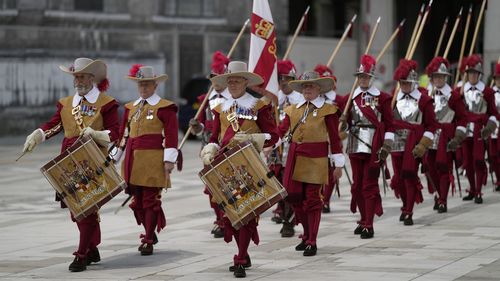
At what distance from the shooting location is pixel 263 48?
1438 centimetres

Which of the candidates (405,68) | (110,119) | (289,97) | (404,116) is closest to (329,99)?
(289,97)

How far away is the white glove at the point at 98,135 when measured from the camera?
469 inches

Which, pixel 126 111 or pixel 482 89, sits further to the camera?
pixel 482 89

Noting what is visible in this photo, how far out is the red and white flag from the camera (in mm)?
14250

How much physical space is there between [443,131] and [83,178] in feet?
20.3

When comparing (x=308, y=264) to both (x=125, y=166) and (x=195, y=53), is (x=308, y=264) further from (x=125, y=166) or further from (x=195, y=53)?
(x=195, y=53)

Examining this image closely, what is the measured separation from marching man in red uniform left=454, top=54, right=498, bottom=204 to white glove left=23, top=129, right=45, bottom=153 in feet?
25.3

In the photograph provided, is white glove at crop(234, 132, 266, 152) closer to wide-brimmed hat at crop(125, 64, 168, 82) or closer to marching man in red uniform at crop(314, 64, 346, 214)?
wide-brimmed hat at crop(125, 64, 168, 82)

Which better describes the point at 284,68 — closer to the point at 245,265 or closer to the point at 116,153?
the point at 116,153

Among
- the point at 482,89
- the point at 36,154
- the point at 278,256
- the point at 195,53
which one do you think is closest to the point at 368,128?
→ the point at 278,256

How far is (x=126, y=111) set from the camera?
516 inches

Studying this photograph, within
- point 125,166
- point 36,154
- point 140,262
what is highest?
point 125,166

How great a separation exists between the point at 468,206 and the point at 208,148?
646 centimetres

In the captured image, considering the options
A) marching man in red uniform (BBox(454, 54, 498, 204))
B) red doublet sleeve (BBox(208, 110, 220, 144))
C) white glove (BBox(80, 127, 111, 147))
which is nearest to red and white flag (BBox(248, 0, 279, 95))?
red doublet sleeve (BBox(208, 110, 220, 144))
